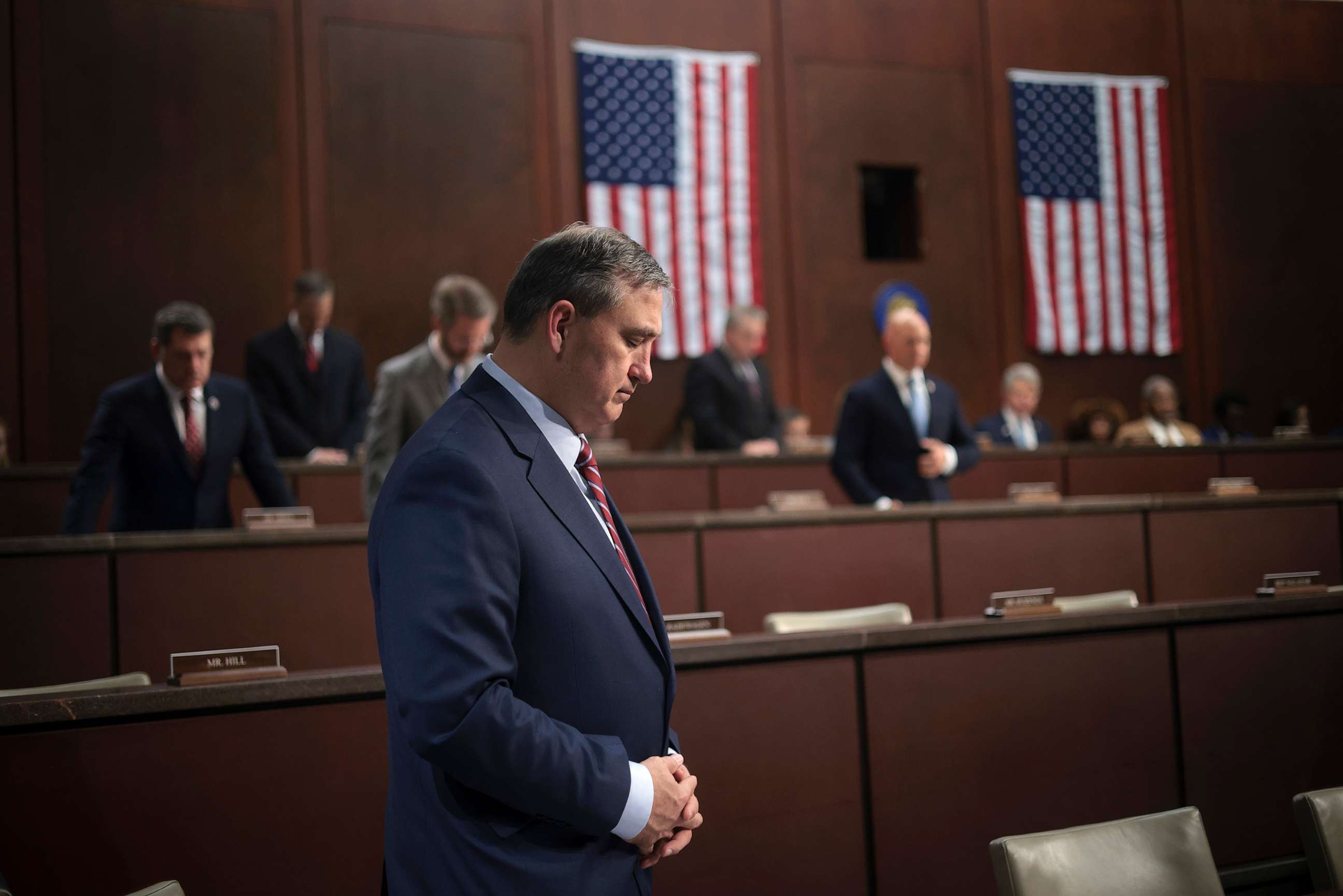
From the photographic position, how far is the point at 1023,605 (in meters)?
2.76

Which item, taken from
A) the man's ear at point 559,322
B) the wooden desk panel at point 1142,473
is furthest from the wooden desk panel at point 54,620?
the wooden desk panel at point 1142,473

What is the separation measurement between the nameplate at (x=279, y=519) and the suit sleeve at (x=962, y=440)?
2.48 m

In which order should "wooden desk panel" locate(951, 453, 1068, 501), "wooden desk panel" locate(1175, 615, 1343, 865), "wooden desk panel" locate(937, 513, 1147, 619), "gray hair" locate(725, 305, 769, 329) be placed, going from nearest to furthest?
"wooden desk panel" locate(1175, 615, 1343, 865)
"wooden desk panel" locate(937, 513, 1147, 619)
"wooden desk panel" locate(951, 453, 1068, 501)
"gray hair" locate(725, 305, 769, 329)

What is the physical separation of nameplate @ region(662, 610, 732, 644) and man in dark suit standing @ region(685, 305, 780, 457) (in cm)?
430

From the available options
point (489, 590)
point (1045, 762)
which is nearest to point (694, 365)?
point (1045, 762)

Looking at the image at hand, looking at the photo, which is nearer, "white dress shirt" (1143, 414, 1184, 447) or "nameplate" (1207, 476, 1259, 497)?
"nameplate" (1207, 476, 1259, 497)

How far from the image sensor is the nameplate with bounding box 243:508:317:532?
3.59 m

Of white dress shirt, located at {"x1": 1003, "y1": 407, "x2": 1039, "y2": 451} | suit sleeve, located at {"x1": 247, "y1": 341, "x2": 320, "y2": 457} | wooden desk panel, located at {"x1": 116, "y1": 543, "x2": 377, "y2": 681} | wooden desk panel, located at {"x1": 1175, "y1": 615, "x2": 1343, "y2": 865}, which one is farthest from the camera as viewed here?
white dress shirt, located at {"x1": 1003, "y1": 407, "x2": 1039, "y2": 451}

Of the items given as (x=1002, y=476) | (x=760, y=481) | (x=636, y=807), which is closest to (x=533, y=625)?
(x=636, y=807)

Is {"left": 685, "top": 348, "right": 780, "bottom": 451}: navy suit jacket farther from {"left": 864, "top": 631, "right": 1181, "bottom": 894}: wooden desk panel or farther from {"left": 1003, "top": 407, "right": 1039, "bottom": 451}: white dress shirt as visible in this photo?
{"left": 864, "top": 631, "right": 1181, "bottom": 894}: wooden desk panel

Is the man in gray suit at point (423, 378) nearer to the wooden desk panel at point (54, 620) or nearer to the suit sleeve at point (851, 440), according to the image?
the wooden desk panel at point (54, 620)

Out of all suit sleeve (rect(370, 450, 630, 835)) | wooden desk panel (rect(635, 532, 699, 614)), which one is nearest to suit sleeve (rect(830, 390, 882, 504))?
wooden desk panel (rect(635, 532, 699, 614))

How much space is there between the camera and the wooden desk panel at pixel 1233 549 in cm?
462

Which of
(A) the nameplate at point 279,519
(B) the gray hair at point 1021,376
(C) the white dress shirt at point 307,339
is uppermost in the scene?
(C) the white dress shirt at point 307,339
